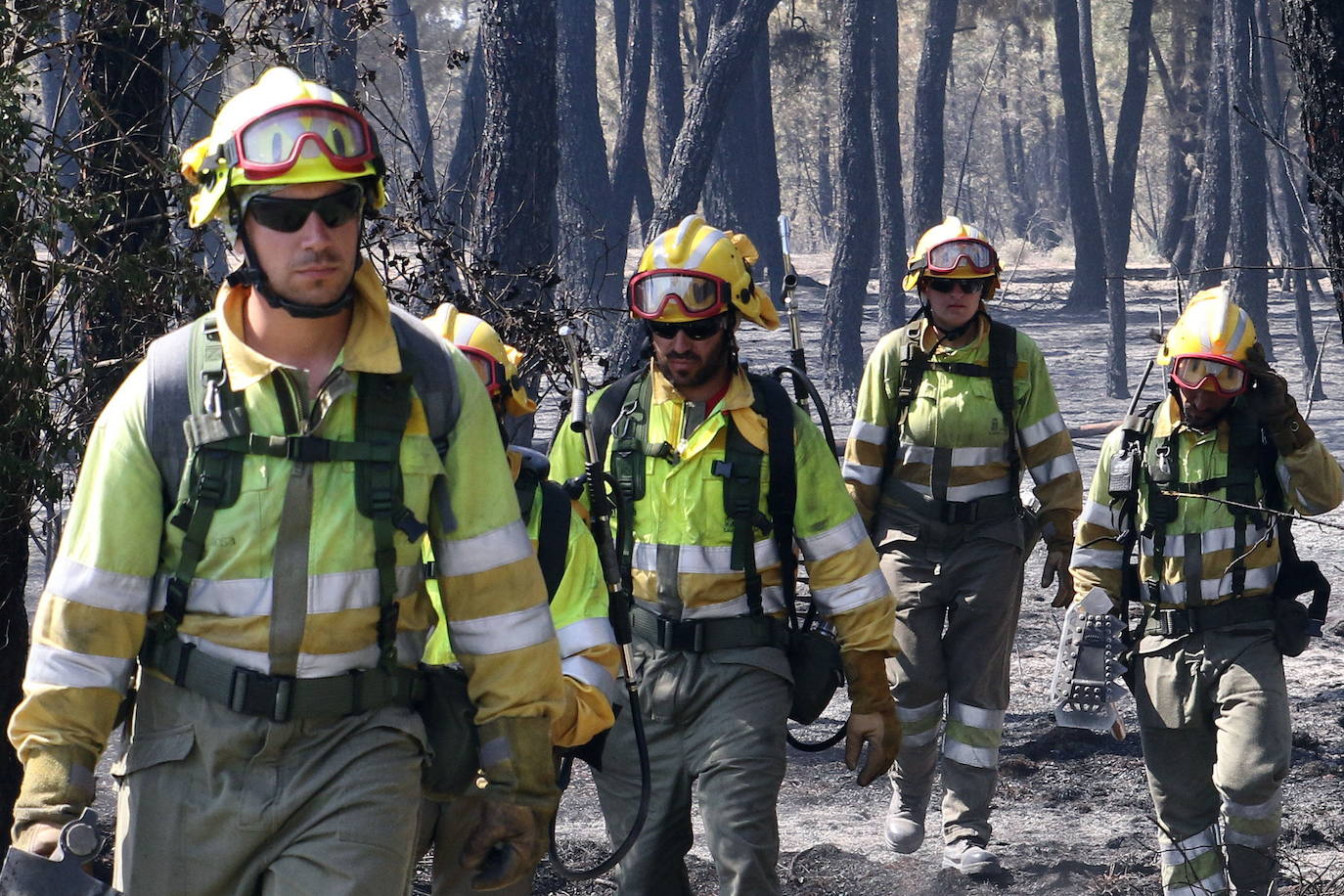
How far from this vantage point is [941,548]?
689cm

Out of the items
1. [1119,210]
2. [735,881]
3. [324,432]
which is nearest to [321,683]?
[324,432]

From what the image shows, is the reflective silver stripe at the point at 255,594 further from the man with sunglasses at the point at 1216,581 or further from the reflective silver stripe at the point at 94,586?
the man with sunglasses at the point at 1216,581

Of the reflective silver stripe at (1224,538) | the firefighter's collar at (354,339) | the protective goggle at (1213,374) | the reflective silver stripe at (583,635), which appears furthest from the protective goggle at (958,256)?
the firefighter's collar at (354,339)

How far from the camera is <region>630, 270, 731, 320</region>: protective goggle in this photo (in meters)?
5.01

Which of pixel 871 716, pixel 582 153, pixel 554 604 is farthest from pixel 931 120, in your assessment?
pixel 554 604

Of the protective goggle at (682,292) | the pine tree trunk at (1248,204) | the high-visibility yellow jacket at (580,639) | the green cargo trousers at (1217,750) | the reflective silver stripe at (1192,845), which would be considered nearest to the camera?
the high-visibility yellow jacket at (580,639)

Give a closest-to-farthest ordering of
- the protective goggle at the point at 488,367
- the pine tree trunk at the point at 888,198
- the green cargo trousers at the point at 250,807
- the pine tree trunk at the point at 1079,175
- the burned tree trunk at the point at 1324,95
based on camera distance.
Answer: the green cargo trousers at the point at 250,807, the protective goggle at the point at 488,367, the burned tree trunk at the point at 1324,95, the pine tree trunk at the point at 888,198, the pine tree trunk at the point at 1079,175

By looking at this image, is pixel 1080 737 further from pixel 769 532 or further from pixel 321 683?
pixel 321 683

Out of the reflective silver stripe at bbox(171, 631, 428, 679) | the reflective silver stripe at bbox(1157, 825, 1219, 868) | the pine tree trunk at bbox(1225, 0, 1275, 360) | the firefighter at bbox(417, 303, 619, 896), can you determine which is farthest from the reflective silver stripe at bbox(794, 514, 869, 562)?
the pine tree trunk at bbox(1225, 0, 1275, 360)

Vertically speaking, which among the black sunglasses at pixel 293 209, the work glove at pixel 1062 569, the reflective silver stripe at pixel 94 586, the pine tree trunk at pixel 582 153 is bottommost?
the work glove at pixel 1062 569

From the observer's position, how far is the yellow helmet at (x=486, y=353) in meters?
4.71

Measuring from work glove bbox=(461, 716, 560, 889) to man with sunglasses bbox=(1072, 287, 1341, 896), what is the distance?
316cm

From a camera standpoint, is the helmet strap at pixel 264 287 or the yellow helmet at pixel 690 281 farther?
the yellow helmet at pixel 690 281

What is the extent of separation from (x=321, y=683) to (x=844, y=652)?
7.17 ft
